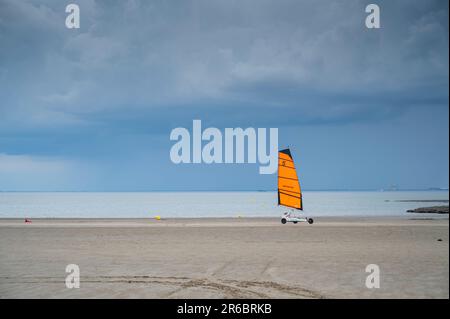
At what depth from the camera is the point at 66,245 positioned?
2086 cm

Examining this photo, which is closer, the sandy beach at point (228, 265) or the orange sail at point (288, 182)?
the sandy beach at point (228, 265)

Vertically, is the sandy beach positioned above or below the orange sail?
below

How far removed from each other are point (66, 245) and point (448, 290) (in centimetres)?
1617

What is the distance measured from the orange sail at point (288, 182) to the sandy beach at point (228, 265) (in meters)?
8.63

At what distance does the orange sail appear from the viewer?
32375mm

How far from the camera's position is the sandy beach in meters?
11.0

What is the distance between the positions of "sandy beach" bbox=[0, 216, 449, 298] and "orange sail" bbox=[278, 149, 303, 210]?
340 inches

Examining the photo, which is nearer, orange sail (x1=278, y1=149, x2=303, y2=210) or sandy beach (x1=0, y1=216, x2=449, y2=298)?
sandy beach (x1=0, y1=216, x2=449, y2=298)

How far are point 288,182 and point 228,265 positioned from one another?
18576 millimetres

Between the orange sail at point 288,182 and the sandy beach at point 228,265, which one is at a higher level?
the orange sail at point 288,182

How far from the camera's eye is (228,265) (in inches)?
584

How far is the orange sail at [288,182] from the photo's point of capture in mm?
32375
